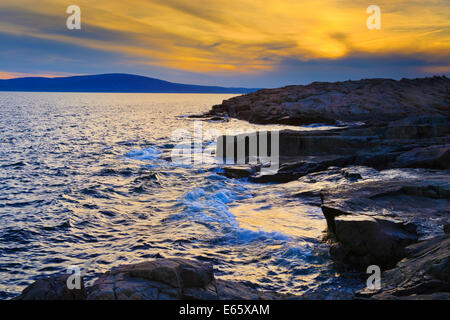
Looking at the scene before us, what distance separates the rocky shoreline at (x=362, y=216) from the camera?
566cm

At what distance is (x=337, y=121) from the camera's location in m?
53.5

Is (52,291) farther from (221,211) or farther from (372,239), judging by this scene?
(221,211)

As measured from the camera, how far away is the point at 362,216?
8539 millimetres

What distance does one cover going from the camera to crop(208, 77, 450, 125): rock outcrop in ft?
177

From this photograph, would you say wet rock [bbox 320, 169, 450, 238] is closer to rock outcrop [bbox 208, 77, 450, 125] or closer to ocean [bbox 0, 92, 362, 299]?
ocean [bbox 0, 92, 362, 299]

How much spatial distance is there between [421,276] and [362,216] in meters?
2.89

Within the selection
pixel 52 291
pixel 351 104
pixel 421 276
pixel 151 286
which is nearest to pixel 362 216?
pixel 421 276

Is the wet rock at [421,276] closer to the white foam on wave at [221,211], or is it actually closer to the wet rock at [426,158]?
the white foam on wave at [221,211]

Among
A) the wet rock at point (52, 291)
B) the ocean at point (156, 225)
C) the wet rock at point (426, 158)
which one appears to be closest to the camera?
the wet rock at point (52, 291)

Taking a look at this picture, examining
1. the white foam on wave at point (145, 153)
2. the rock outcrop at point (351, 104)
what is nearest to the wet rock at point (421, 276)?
the white foam on wave at point (145, 153)

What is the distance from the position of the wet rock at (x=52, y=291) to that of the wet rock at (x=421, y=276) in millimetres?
5194

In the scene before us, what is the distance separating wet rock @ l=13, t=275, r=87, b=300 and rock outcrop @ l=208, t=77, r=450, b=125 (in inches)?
1937
